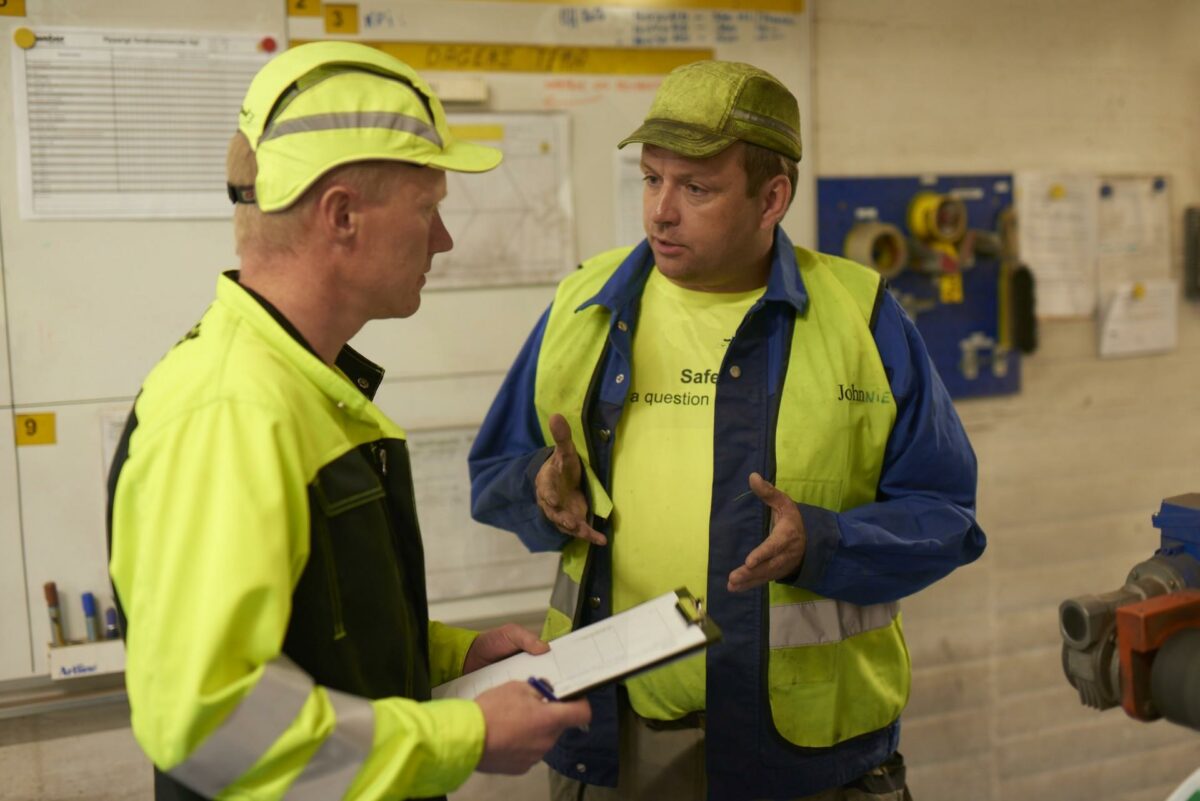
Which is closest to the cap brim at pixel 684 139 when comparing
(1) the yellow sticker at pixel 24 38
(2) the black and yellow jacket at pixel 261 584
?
(2) the black and yellow jacket at pixel 261 584

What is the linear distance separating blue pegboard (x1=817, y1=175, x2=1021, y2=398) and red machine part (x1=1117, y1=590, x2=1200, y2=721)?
1.76 meters

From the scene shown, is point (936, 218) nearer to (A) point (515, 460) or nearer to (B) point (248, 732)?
(A) point (515, 460)

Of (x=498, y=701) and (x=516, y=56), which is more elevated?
(x=516, y=56)

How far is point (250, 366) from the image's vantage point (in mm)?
1092

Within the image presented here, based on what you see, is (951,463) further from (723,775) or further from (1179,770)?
(1179,770)

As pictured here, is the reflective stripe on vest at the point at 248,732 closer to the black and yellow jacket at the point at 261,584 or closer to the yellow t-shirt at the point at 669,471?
the black and yellow jacket at the point at 261,584

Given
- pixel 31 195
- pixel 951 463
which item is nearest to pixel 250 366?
pixel 951 463

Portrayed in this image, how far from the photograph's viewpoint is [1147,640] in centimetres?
106

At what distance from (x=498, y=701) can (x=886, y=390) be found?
889 mm

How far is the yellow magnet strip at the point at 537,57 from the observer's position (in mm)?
2336

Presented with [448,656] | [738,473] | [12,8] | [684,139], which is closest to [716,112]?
[684,139]

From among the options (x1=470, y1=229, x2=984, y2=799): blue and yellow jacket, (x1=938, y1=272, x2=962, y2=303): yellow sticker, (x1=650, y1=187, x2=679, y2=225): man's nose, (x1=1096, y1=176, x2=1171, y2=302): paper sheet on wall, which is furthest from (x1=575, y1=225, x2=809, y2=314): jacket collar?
(x1=1096, y1=176, x2=1171, y2=302): paper sheet on wall

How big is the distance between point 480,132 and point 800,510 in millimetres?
1226

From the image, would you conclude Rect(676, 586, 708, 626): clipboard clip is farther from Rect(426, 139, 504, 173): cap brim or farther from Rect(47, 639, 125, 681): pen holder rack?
Rect(47, 639, 125, 681): pen holder rack
